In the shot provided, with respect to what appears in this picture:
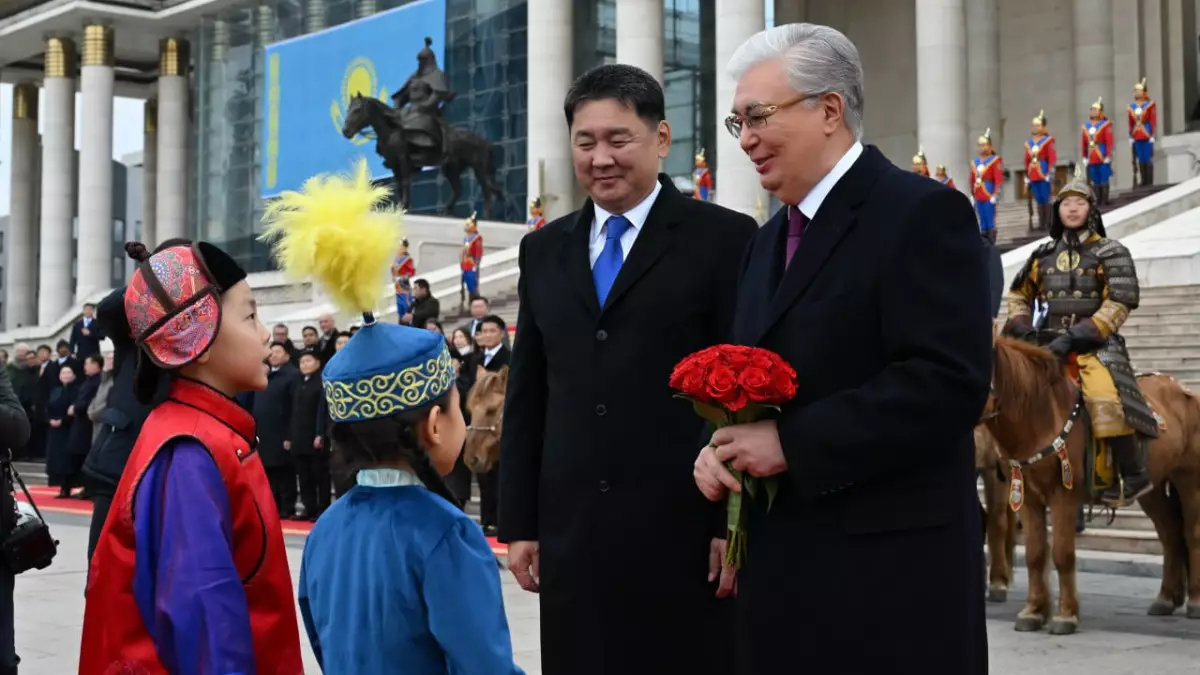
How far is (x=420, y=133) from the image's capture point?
35.3 meters

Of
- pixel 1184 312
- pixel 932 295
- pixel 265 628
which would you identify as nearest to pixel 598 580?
pixel 265 628

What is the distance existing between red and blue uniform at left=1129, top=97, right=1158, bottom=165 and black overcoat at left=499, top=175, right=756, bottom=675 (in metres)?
21.7

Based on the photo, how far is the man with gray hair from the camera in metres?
2.88

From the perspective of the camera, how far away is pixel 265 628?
3.52 metres

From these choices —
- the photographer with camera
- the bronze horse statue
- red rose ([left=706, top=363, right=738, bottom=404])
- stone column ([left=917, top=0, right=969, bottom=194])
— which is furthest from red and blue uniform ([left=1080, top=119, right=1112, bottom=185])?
red rose ([left=706, top=363, right=738, bottom=404])

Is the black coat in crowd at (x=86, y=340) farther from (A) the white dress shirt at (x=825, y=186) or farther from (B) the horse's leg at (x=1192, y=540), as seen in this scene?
(A) the white dress shirt at (x=825, y=186)

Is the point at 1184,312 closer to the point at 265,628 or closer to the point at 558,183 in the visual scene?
the point at 265,628

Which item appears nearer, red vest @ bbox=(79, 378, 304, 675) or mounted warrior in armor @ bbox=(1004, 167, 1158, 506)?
red vest @ bbox=(79, 378, 304, 675)

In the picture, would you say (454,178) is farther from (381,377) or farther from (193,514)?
(193,514)

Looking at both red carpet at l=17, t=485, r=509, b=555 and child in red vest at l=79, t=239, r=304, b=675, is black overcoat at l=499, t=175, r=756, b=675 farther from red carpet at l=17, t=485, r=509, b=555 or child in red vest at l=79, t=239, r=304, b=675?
red carpet at l=17, t=485, r=509, b=555

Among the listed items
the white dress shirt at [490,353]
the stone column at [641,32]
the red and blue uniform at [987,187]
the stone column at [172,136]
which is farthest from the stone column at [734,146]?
the stone column at [172,136]

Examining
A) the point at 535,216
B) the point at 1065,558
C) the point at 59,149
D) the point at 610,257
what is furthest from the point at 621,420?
the point at 59,149

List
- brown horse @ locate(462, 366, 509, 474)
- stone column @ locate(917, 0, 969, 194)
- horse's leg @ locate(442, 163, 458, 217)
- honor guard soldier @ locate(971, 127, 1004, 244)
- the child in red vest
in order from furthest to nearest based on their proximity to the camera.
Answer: horse's leg @ locate(442, 163, 458, 217), stone column @ locate(917, 0, 969, 194), honor guard soldier @ locate(971, 127, 1004, 244), brown horse @ locate(462, 366, 509, 474), the child in red vest

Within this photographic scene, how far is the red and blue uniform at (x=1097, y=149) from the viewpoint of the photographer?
2197cm
